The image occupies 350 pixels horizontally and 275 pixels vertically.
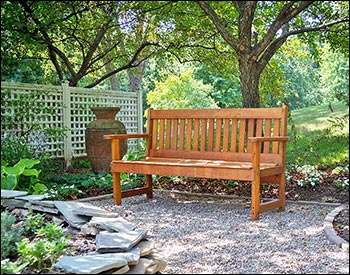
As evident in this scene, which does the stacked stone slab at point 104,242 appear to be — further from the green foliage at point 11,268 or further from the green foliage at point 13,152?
the green foliage at point 13,152

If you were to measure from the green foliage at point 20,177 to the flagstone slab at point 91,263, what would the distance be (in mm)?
1921

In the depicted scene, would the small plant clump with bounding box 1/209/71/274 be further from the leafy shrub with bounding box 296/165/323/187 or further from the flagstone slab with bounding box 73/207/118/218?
the leafy shrub with bounding box 296/165/323/187

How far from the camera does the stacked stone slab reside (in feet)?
6.84

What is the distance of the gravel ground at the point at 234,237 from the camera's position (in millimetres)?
2420

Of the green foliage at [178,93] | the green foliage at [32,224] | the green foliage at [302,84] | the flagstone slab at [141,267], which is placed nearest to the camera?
the flagstone slab at [141,267]

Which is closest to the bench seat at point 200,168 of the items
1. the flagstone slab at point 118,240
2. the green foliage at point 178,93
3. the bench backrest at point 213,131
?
the bench backrest at point 213,131

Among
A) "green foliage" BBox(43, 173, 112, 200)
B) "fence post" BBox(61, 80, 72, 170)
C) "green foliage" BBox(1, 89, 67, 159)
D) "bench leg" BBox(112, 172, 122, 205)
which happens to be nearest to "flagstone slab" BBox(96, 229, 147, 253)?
"bench leg" BBox(112, 172, 122, 205)

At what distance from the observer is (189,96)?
12.7m

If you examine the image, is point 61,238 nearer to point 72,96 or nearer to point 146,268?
point 146,268

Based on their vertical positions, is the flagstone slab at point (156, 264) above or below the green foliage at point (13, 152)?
below

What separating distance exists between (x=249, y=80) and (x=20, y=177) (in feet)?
8.44

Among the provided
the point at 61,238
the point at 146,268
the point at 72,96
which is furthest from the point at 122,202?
the point at 72,96

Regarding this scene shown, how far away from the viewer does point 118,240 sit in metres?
2.45

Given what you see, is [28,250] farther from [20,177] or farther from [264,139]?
[20,177]
